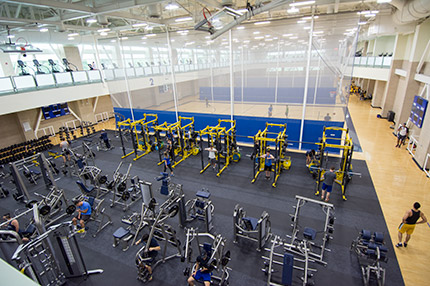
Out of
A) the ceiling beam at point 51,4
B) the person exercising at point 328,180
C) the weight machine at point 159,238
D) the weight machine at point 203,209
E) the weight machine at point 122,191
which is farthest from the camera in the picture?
the ceiling beam at point 51,4

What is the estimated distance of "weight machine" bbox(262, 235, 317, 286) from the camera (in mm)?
4406

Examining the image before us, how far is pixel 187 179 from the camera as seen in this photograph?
904 cm

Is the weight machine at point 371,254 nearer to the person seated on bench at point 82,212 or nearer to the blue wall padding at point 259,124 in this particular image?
the blue wall padding at point 259,124

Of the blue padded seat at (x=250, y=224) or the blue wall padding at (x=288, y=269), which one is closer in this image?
the blue wall padding at (x=288, y=269)

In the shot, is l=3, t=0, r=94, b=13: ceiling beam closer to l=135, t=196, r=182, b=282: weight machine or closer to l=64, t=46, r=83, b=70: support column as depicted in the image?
l=135, t=196, r=182, b=282: weight machine

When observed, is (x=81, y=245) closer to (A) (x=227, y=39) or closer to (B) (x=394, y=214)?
(B) (x=394, y=214)

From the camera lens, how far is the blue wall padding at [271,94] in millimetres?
10203

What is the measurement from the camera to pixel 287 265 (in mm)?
4375

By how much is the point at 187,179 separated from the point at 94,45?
45.7 feet

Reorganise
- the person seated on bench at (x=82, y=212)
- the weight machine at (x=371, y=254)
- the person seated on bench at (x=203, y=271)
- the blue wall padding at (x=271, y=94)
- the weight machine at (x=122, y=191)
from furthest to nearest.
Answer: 1. the blue wall padding at (x=271, y=94)
2. the weight machine at (x=122, y=191)
3. the person seated on bench at (x=82, y=212)
4. the weight machine at (x=371, y=254)
5. the person seated on bench at (x=203, y=271)

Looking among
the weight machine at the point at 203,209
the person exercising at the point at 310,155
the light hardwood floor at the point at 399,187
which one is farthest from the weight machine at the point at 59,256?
the person exercising at the point at 310,155

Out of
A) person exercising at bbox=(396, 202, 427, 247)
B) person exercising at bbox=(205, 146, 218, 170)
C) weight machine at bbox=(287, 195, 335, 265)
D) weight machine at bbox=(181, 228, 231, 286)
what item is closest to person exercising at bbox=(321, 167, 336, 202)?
weight machine at bbox=(287, 195, 335, 265)

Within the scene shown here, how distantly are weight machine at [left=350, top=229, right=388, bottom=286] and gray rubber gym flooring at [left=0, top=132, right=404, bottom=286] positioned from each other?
15 cm

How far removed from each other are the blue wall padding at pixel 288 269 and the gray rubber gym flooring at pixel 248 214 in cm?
44
